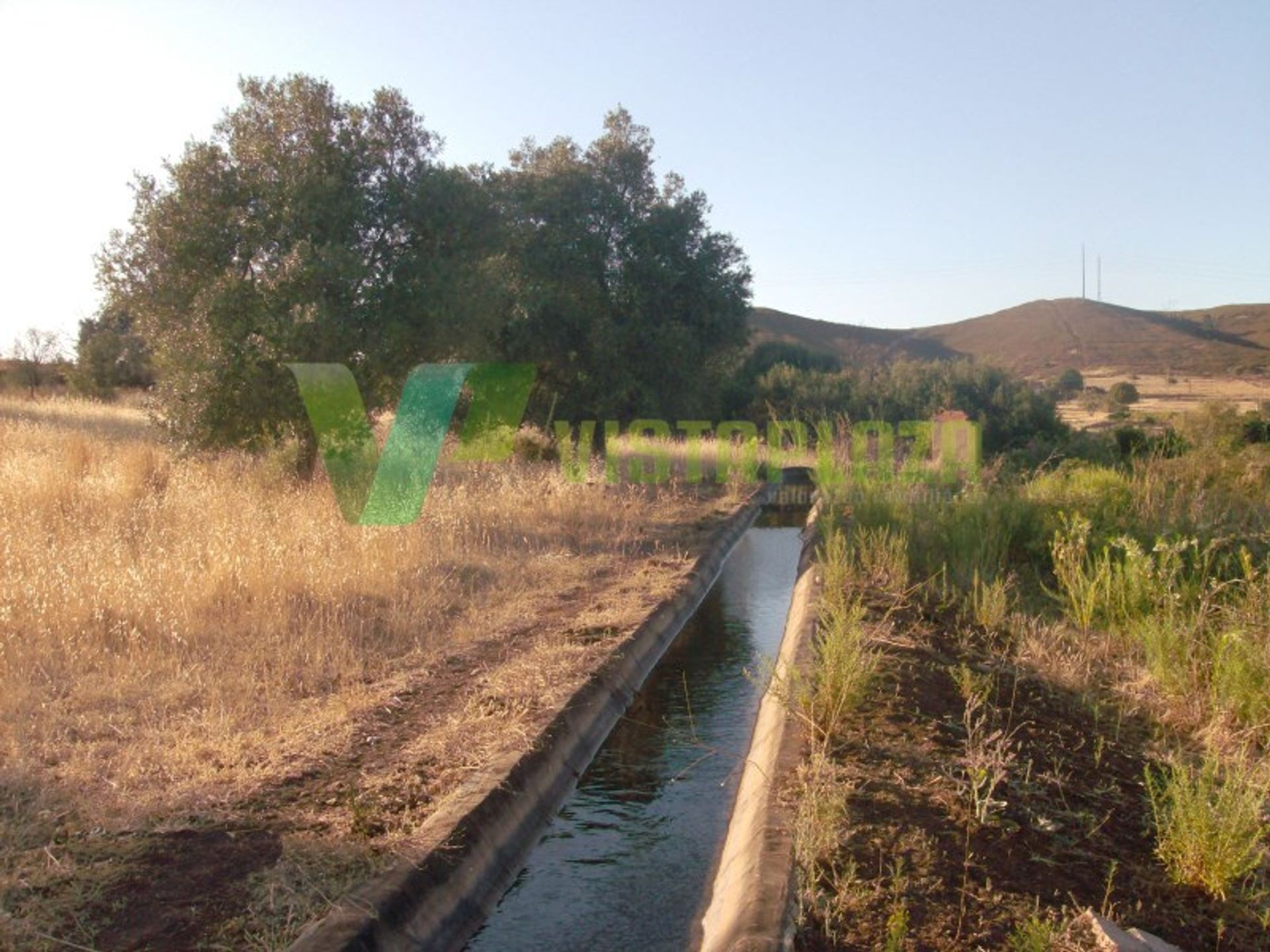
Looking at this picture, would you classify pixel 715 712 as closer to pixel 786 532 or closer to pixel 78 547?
pixel 78 547

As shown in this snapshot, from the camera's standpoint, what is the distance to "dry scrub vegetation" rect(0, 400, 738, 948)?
4488mm

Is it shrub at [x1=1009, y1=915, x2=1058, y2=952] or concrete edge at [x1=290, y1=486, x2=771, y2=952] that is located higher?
shrub at [x1=1009, y1=915, x2=1058, y2=952]

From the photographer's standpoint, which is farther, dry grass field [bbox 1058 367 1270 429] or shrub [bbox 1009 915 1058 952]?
dry grass field [bbox 1058 367 1270 429]

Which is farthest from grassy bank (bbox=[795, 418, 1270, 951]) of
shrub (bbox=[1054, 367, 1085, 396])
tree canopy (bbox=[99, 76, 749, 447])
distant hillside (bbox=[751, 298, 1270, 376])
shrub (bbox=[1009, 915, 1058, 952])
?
shrub (bbox=[1054, 367, 1085, 396])

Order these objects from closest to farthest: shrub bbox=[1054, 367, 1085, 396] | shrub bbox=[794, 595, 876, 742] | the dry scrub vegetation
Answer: the dry scrub vegetation, shrub bbox=[794, 595, 876, 742], shrub bbox=[1054, 367, 1085, 396]

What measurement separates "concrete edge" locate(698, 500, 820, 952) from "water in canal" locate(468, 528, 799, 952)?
16 centimetres

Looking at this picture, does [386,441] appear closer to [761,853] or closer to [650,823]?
[650,823]

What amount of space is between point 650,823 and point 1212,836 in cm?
283

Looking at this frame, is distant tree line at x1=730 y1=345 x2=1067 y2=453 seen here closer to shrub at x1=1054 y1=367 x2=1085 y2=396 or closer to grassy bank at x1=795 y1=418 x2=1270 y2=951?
shrub at x1=1054 y1=367 x2=1085 y2=396

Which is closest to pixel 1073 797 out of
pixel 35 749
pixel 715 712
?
pixel 715 712

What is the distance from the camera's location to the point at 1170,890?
14.0ft

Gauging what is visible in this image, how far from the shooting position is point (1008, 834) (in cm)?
467

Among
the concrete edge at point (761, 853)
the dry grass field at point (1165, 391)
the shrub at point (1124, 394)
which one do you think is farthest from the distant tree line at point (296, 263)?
the shrub at point (1124, 394)

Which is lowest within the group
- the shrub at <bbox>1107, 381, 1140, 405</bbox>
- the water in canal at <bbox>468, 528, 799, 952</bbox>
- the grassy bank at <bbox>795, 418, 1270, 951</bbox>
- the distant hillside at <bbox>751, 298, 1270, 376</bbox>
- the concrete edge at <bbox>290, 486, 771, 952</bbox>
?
the water in canal at <bbox>468, 528, 799, 952</bbox>
